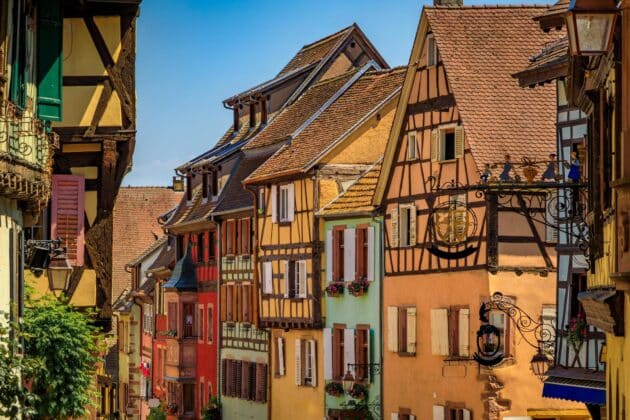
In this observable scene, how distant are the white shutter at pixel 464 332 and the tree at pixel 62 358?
52.5 ft

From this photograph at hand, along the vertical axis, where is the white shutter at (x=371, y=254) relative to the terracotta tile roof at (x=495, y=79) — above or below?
below

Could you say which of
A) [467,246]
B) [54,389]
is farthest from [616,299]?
[467,246]

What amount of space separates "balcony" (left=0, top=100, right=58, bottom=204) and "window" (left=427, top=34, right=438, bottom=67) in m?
19.9

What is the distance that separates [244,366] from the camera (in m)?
56.0

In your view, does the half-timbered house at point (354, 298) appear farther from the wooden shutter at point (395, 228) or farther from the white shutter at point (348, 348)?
the wooden shutter at point (395, 228)

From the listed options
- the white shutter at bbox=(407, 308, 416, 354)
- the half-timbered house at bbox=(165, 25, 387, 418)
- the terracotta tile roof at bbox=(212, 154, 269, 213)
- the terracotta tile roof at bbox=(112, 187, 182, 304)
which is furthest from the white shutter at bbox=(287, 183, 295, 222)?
the terracotta tile roof at bbox=(112, 187, 182, 304)

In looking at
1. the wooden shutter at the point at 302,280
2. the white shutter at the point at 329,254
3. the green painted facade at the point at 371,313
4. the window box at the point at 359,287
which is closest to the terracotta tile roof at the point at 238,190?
the wooden shutter at the point at 302,280

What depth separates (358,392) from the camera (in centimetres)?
4412

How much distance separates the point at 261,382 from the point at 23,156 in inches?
1414

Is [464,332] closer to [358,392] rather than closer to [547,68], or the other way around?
[358,392]

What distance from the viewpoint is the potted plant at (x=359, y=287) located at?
145 ft

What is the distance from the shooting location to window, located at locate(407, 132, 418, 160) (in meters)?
40.8

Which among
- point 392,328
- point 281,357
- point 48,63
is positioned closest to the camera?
point 48,63

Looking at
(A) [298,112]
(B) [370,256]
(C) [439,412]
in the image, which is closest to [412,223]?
(B) [370,256]
